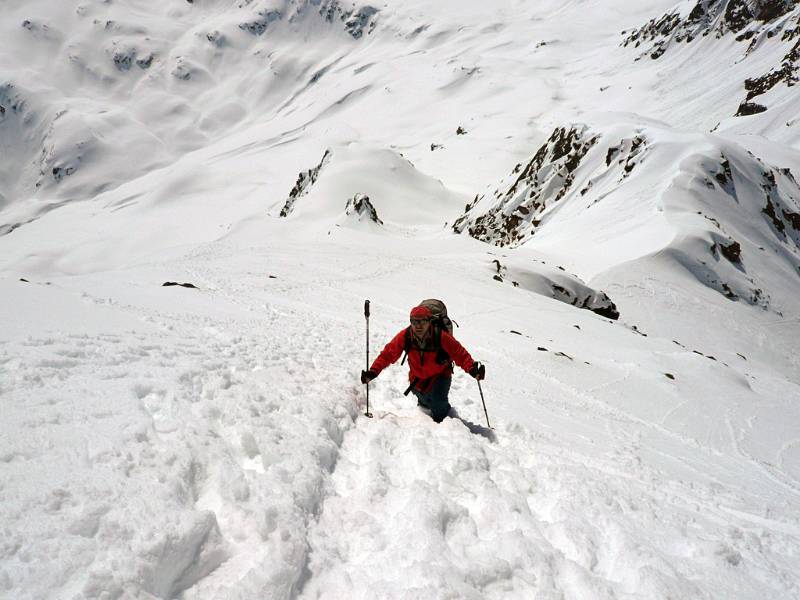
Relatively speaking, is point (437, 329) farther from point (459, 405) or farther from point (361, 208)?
point (361, 208)

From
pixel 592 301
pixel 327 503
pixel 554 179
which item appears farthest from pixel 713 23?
pixel 327 503

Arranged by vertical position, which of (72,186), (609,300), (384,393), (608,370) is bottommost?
(72,186)

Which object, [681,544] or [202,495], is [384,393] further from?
[681,544]

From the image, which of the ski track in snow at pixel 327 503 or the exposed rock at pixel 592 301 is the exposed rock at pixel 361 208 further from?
the ski track in snow at pixel 327 503

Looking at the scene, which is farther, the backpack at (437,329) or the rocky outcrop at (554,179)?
the rocky outcrop at (554,179)

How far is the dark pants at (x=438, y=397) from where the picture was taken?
5.86 m

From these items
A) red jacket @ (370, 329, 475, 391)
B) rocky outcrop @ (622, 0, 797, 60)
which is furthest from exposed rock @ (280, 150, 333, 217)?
rocky outcrop @ (622, 0, 797, 60)

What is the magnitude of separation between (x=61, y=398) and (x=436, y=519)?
3499 millimetres

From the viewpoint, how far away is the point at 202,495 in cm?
353

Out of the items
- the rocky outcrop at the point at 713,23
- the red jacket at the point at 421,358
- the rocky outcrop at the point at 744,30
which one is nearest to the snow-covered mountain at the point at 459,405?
the red jacket at the point at 421,358

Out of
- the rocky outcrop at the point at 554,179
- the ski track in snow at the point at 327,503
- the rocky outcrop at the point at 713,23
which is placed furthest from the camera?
the rocky outcrop at the point at 713,23

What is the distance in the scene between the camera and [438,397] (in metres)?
5.92

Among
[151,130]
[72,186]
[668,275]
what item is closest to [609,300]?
[668,275]

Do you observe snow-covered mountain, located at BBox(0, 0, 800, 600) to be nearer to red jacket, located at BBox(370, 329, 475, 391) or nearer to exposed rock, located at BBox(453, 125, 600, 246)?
exposed rock, located at BBox(453, 125, 600, 246)
